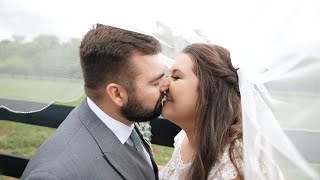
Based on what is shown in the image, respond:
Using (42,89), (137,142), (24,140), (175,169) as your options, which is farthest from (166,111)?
(24,140)

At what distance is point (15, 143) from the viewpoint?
7176 millimetres

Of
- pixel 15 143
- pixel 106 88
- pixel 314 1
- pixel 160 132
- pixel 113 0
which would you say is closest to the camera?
pixel 314 1

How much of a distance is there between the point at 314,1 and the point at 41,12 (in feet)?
4.28

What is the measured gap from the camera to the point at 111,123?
7.14ft

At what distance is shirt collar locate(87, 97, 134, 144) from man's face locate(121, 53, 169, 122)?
0.22ft

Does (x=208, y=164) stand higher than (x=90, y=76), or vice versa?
(x=90, y=76)

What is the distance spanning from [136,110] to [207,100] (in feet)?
1.38

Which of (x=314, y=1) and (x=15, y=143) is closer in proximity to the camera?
(x=314, y=1)

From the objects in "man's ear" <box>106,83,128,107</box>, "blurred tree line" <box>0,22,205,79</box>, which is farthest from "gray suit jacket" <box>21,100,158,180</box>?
"blurred tree line" <box>0,22,205,79</box>

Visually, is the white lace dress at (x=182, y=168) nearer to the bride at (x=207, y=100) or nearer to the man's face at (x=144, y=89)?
the bride at (x=207, y=100)

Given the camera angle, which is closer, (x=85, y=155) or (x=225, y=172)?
(x=85, y=155)

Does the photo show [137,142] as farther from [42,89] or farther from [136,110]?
[42,89]

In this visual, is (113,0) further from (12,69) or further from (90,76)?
(12,69)

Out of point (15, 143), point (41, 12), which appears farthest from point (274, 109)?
point (15, 143)
